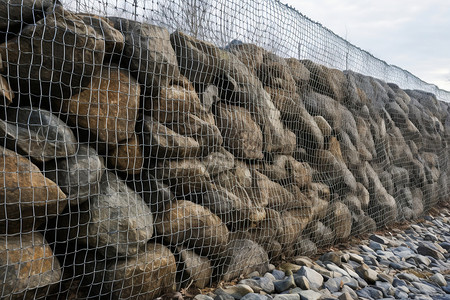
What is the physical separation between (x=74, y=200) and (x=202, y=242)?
104cm

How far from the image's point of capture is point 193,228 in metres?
2.83

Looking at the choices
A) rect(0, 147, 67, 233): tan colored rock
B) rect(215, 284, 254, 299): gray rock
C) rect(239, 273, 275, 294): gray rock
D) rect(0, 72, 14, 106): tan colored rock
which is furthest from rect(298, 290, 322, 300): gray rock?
rect(0, 72, 14, 106): tan colored rock

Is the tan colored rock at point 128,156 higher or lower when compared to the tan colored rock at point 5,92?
lower

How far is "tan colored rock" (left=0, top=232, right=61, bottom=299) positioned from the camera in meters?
1.98

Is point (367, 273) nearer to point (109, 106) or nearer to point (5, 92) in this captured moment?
point (109, 106)

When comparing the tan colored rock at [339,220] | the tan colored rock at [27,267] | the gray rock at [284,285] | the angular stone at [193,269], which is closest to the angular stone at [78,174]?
the tan colored rock at [27,267]

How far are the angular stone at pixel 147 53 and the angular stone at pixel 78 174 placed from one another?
0.65 metres

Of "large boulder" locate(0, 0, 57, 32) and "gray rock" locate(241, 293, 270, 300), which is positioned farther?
"gray rock" locate(241, 293, 270, 300)

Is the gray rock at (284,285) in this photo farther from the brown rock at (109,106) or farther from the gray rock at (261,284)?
the brown rock at (109,106)

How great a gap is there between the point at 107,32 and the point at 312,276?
244 centimetres

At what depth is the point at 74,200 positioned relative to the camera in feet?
7.36

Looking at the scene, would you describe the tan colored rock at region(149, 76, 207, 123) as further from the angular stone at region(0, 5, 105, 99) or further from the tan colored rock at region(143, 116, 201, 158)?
the angular stone at region(0, 5, 105, 99)

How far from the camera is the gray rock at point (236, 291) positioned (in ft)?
9.02

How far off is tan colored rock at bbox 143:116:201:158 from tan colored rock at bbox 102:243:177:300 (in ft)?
2.09
